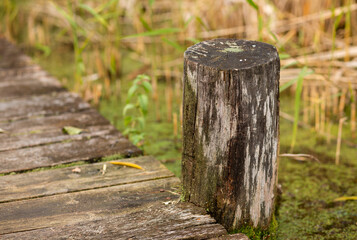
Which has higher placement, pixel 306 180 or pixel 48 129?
pixel 48 129

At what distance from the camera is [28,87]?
282cm

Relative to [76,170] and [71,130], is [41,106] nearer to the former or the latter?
[71,130]

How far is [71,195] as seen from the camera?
1591mm

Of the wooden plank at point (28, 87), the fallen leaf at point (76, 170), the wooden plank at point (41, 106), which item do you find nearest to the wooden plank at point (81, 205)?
the fallen leaf at point (76, 170)

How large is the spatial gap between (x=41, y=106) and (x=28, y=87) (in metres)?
0.39

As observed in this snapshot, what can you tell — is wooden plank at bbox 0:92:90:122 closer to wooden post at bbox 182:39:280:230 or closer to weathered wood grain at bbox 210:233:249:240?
wooden post at bbox 182:39:280:230

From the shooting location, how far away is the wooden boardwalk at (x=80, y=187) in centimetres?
137

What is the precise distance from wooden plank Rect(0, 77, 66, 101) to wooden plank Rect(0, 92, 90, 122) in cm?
8

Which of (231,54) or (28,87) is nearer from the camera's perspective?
(231,54)

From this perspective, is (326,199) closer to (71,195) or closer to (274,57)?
(274,57)

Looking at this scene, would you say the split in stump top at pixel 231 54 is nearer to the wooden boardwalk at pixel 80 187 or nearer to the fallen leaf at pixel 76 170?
the wooden boardwalk at pixel 80 187

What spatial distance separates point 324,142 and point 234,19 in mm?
1630

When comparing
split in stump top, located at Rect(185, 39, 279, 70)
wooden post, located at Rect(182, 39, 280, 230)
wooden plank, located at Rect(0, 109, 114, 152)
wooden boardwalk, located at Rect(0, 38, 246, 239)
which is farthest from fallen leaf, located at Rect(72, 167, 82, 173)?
split in stump top, located at Rect(185, 39, 279, 70)

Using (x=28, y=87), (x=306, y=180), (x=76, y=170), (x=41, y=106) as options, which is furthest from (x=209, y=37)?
(x=76, y=170)
